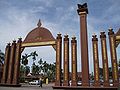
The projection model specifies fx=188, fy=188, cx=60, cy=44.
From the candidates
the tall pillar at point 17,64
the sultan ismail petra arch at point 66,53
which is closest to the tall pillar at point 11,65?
the sultan ismail petra arch at point 66,53

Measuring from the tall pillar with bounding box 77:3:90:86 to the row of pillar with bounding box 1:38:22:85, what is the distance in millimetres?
7577

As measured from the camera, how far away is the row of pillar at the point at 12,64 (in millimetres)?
21047

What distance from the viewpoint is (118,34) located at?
1833 cm

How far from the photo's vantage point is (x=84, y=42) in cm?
1862

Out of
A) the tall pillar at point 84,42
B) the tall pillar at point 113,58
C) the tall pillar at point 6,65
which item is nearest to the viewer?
the tall pillar at point 113,58

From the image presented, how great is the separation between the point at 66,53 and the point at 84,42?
82.6 inches

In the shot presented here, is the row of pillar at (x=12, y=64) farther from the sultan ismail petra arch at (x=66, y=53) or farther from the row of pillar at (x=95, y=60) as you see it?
the row of pillar at (x=95, y=60)

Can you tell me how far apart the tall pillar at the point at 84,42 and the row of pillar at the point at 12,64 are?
7577 mm

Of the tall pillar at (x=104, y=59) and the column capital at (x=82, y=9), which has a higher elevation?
the column capital at (x=82, y=9)

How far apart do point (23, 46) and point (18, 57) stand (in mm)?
1378

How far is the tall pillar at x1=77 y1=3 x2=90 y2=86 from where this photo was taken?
58.2ft

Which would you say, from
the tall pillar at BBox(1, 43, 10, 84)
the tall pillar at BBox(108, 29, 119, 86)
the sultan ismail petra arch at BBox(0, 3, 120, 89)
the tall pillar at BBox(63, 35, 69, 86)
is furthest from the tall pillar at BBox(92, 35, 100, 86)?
the tall pillar at BBox(1, 43, 10, 84)

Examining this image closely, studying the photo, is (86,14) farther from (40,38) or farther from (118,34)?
(40,38)

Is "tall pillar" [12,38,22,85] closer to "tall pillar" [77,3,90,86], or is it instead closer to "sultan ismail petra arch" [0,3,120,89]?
"sultan ismail petra arch" [0,3,120,89]
